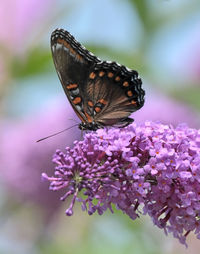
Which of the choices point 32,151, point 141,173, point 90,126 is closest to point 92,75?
point 90,126

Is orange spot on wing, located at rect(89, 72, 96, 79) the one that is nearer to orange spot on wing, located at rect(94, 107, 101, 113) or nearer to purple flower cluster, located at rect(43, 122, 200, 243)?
orange spot on wing, located at rect(94, 107, 101, 113)

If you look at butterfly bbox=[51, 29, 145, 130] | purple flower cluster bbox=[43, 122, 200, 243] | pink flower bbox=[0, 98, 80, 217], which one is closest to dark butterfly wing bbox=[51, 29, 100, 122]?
butterfly bbox=[51, 29, 145, 130]

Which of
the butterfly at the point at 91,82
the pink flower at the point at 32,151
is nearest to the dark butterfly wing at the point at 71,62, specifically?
the butterfly at the point at 91,82

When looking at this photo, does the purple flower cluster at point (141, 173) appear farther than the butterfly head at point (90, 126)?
No

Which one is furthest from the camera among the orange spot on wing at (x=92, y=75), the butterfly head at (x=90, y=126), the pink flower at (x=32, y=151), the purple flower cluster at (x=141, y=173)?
the pink flower at (x=32, y=151)

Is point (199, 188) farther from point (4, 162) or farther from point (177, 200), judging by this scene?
point (4, 162)

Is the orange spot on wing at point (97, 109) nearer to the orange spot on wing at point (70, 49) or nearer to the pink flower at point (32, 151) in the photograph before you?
the orange spot on wing at point (70, 49)

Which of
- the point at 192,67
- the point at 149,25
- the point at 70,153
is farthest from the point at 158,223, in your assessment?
the point at 192,67

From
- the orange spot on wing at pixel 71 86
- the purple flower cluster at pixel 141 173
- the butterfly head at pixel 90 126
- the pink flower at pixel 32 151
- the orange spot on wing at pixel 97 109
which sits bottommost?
the pink flower at pixel 32 151
